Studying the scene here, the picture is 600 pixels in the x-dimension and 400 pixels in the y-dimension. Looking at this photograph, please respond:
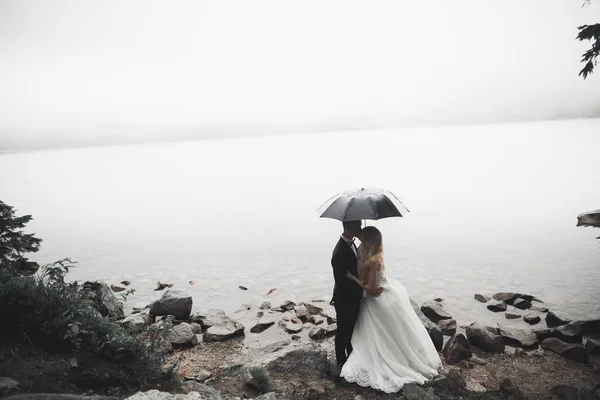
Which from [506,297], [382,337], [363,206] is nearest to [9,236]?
[363,206]

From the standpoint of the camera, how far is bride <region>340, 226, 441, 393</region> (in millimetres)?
6906

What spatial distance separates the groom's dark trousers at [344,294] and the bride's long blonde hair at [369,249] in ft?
0.56

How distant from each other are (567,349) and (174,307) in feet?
37.0

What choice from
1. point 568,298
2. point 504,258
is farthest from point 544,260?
point 568,298

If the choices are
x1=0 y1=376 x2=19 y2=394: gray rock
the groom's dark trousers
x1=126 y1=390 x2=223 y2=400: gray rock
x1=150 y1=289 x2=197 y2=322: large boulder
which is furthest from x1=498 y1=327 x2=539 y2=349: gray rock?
x1=0 y1=376 x2=19 y2=394: gray rock

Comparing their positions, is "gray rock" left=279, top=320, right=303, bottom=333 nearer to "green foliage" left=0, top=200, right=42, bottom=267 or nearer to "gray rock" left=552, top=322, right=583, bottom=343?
"gray rock" left=552, top=322, right=583, bottom=343

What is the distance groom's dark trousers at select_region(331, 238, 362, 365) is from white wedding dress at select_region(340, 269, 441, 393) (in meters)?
0.25

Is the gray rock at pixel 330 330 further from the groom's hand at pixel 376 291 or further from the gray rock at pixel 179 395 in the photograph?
the gray rock at pixel 179 395

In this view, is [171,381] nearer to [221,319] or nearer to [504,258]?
[221,319]

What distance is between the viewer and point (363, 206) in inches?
267

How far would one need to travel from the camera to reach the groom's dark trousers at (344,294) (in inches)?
276

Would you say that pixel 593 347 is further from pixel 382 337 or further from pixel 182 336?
pixel 182 336

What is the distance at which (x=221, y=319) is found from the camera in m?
12.1

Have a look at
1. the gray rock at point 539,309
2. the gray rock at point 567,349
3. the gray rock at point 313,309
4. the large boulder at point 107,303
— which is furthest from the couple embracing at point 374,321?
the large boulder at point 107,303
